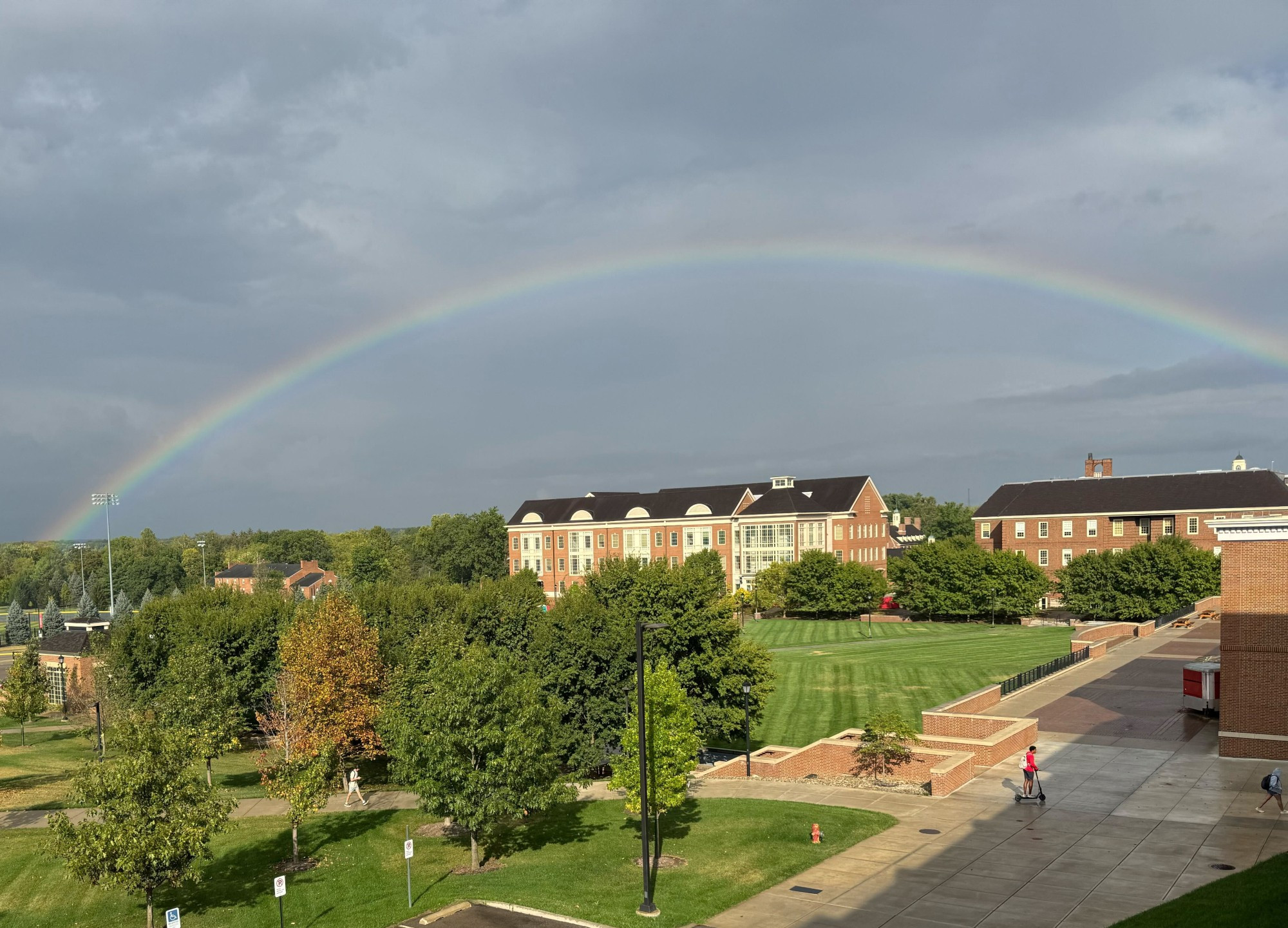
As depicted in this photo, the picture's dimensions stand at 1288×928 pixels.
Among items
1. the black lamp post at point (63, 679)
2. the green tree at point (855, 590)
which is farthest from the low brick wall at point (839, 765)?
the green tree at point (855, 590)

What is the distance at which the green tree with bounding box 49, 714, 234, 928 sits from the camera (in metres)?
22.0

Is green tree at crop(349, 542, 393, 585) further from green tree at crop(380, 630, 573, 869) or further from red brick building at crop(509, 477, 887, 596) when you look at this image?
green tree at crop(380, 630, 573, 869)

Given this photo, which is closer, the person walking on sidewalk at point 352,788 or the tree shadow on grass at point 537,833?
the tree shadow on grass at point 537,833

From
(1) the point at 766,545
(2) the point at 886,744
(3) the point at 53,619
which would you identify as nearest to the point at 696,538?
(1) the point at 766,545

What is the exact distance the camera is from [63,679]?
68.7m

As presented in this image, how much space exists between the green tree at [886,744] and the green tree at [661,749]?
744 centimetres

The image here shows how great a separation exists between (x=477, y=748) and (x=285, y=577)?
17378 cm

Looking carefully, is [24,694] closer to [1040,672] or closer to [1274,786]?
[1040,672]

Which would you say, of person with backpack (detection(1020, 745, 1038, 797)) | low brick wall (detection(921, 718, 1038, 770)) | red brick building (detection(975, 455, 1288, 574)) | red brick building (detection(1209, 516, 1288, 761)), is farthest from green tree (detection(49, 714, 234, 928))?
red brick building (detection(975, 455, 1288, 574))

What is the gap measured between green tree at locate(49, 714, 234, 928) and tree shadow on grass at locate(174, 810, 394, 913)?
Answer: 2441mm

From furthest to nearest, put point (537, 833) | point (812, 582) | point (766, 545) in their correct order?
point (766, 545)
point (812, 582)
point (537, 833)

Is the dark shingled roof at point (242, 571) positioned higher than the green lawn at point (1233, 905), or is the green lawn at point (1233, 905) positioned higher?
the green lawn at point (1233, 905)

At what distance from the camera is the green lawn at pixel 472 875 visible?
932 inches

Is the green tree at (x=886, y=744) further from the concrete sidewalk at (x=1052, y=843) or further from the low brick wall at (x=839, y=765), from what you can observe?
the concrete sidewalk at (x=1052, y=843)
